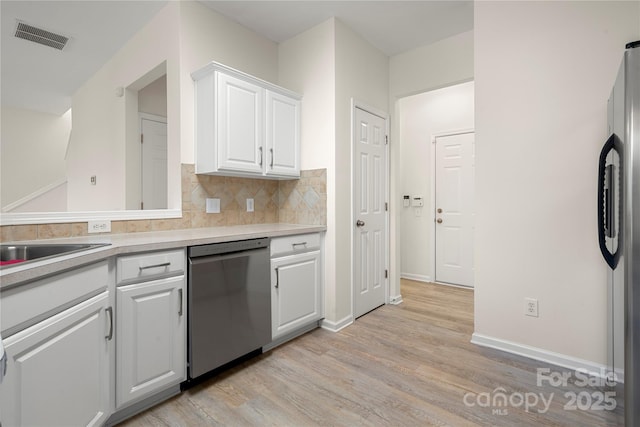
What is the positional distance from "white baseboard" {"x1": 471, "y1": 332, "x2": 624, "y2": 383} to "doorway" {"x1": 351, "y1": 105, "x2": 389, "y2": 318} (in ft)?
3.51

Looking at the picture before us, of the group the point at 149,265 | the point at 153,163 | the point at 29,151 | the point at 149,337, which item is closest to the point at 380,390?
the point at 149,337

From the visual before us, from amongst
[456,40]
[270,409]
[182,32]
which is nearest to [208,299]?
[270,409]

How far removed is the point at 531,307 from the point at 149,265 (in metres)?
2.52

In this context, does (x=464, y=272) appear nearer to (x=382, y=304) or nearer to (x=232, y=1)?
(x=382, y=304)

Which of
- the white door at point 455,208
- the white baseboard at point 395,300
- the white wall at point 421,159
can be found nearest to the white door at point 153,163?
the white baseboard at point 395,300

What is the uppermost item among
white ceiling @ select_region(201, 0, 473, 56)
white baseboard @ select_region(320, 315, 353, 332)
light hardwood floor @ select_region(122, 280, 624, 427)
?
white ceiling @ select_region(201, 0, 473, 56)

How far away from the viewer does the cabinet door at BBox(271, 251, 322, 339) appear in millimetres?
2385

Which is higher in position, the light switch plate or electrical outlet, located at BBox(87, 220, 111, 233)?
the light switch plate

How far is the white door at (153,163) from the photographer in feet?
11.7

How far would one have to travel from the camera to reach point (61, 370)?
1202 mm

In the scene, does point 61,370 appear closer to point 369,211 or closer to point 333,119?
point 333,119

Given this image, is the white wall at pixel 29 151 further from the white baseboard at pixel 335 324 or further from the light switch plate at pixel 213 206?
the white baseboard at pixel 335 324

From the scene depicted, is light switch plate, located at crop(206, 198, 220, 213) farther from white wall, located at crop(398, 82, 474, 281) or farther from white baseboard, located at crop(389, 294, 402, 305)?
white wall, located at crop(398, 82, 474, 281)

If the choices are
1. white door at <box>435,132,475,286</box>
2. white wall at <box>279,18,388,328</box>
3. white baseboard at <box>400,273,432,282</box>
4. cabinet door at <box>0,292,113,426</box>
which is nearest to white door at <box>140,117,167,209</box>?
white wall at <box>279,18,388,328</box>
